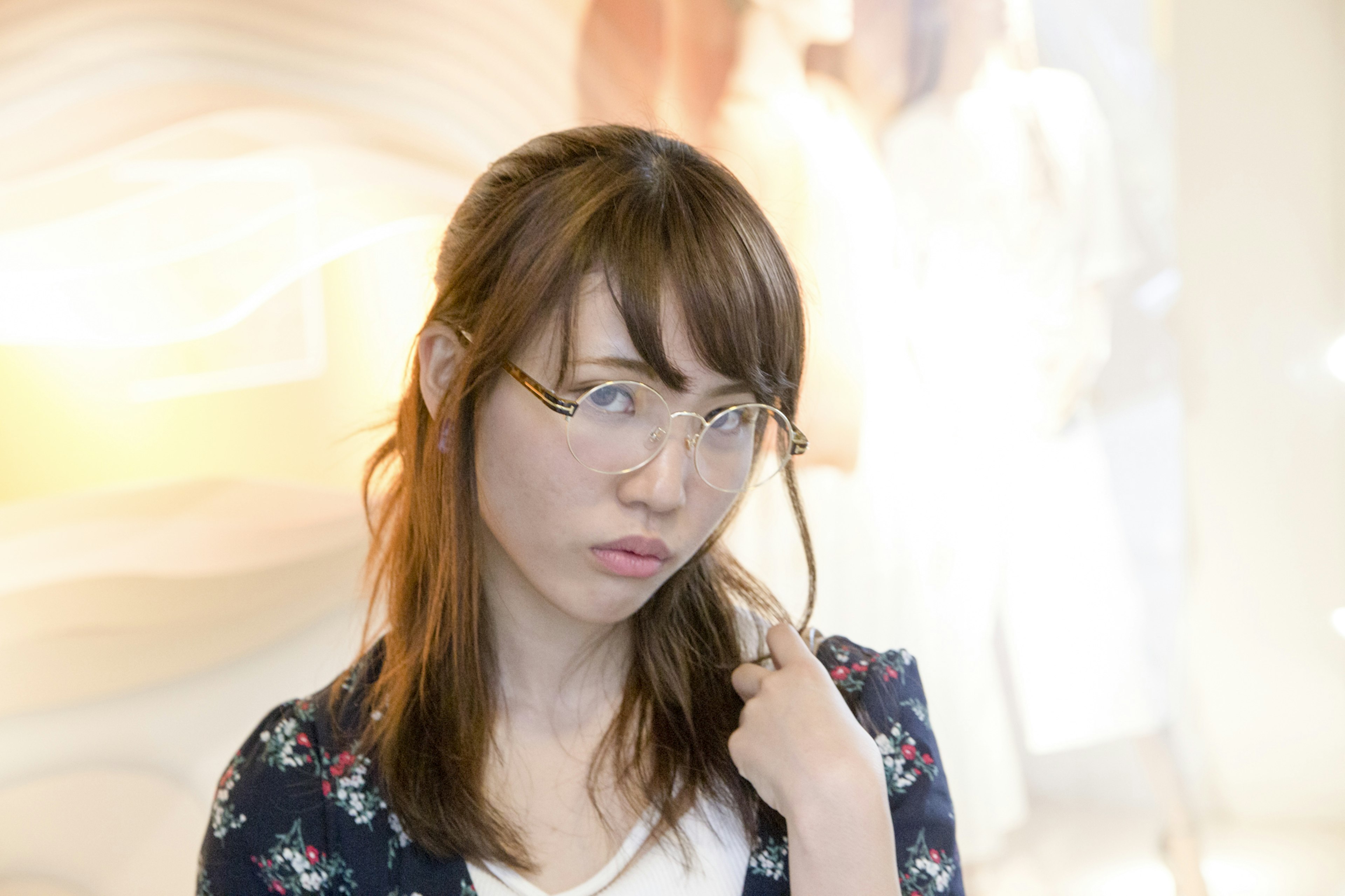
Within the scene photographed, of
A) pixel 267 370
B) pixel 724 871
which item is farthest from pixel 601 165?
pixel 267 370

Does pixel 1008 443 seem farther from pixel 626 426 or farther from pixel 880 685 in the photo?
pixel 626 426

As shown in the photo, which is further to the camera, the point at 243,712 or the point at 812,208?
the point at 812,208

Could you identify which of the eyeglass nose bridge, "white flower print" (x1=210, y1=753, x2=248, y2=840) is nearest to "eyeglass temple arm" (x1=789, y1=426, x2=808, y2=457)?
the eyeglass nose bridge

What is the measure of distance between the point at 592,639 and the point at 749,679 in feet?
0.62

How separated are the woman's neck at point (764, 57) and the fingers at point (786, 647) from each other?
5.36 feet

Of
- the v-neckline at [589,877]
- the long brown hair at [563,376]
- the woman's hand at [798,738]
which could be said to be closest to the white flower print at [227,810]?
the long brown hair at [563,376]

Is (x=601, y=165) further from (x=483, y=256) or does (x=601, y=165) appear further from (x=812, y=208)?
(x=812, y=208)

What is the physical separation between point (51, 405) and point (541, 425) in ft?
4.06

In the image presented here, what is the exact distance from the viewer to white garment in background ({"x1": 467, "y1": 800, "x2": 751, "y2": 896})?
3.62ft

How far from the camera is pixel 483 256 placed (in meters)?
1.11

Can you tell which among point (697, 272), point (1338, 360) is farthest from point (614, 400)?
point (1338, 360)

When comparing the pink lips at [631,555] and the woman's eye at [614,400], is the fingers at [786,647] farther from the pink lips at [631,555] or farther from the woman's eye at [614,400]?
the woman's eye at [614,400]

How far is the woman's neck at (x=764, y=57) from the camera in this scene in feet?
8.18

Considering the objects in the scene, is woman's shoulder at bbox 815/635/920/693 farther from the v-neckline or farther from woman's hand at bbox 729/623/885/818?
the v-neckline
